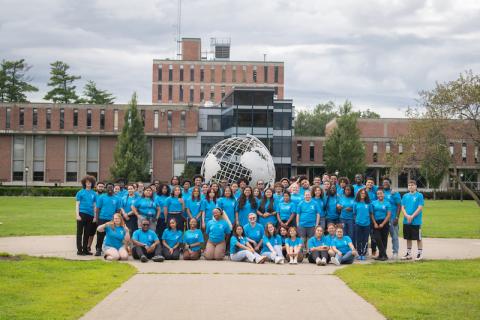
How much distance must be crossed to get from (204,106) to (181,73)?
25.2 metres

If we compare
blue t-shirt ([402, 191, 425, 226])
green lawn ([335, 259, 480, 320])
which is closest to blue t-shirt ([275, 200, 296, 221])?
green lawn ([335, 259, 480, 320])

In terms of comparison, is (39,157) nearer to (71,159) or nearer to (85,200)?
(71,159)

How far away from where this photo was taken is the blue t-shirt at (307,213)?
54.5ft

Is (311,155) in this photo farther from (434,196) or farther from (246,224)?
(246,224)

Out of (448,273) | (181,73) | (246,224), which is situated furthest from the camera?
(181,73)

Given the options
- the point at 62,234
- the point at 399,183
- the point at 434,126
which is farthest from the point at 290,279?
the point at 399,183

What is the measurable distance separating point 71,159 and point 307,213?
63.0 m

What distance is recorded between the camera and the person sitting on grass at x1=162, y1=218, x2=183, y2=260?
16.3 metres

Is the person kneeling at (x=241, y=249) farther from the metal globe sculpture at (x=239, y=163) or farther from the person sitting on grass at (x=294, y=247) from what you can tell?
the metal globe sculpture at (x=239, y=163)

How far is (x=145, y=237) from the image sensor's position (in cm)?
1614

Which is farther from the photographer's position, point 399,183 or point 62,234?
point 399,183

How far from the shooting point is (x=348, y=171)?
67.1 metres

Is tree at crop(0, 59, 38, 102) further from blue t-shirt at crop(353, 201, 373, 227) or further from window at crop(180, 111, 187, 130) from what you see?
blue t-shirt at crop(353, 201, 373, 227)

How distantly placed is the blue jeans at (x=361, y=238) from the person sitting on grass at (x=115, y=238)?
19.5 ft
